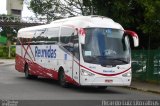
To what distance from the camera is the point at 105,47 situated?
2198 cm

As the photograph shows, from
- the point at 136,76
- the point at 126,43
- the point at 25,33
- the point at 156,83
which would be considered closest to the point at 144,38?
the point at 136,76

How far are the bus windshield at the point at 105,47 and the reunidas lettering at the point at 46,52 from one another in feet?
12.6

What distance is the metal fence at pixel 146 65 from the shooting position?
27.9 metres

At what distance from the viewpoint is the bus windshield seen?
71.3 ft

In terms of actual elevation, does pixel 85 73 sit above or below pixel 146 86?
above

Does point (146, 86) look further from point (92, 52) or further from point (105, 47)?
point (92, 52)

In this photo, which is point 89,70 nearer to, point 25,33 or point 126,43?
point 126,43

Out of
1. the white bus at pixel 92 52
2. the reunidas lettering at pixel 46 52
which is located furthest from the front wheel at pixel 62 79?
the reunidas lettering at pixel 46 52

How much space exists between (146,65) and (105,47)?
24.5 feet

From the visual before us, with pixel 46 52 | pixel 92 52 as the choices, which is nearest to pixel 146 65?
pixel 46 52

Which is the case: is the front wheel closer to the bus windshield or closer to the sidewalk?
the bus windshield

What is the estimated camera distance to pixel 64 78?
23.7 metres

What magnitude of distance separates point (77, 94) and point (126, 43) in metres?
3.47

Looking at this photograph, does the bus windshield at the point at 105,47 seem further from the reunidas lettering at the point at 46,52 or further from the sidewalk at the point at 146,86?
the reunidas lettering at the point at 46,52
